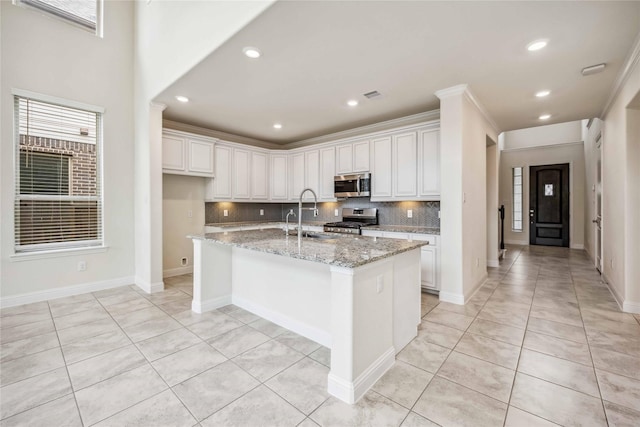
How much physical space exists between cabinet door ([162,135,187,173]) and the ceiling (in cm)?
45

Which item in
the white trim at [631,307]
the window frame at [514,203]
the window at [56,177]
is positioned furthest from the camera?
the window frame at [514,203]

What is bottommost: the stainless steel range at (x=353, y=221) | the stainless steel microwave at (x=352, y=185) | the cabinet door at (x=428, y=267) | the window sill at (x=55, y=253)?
the cabinet door at (x=428, y=267)

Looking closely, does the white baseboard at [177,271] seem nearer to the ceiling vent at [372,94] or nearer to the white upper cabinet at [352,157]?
the white upper cabinet at [352,157]

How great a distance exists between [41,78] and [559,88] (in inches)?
254

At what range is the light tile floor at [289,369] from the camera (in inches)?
64.5

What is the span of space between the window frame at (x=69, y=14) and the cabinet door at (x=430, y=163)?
494 centimetres

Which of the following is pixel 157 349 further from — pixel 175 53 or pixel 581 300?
pixel 581 300

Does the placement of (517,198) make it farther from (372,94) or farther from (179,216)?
(179,216)

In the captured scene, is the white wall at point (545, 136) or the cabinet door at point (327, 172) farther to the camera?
the white wall at point (545, 136)

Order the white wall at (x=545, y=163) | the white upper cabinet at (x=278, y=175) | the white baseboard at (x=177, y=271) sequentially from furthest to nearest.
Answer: the white wall at (x=545, y=163)
the white upper cabinet at (x=278, y=175)
the white baseboard at (x=177, y=271)

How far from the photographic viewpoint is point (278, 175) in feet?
19.6

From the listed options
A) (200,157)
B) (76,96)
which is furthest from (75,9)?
(200,157)

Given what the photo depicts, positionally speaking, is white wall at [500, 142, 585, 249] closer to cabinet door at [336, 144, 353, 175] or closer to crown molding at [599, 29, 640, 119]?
crown molding at [599, 29, 640, 119]

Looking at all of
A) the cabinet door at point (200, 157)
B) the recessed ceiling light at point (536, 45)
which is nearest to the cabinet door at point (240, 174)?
the cabinet door at point (200, 157)
